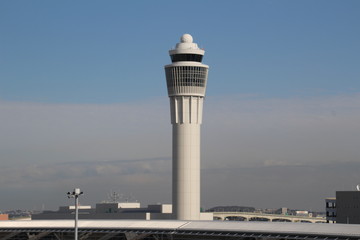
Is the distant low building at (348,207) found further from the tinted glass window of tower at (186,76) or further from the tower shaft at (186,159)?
the tinted glass window of tower at (186,76)

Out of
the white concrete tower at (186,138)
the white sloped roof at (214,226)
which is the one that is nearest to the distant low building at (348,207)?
the white concrete tower at (186,138)

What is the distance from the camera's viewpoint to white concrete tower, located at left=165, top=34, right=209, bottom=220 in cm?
16675

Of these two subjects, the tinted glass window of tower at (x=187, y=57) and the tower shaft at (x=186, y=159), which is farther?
the tinted glass window of tower at (x=187, y=57)

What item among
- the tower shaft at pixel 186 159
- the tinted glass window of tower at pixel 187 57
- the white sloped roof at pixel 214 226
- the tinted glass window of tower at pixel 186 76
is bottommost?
the white sloped roof at pixel 214 226

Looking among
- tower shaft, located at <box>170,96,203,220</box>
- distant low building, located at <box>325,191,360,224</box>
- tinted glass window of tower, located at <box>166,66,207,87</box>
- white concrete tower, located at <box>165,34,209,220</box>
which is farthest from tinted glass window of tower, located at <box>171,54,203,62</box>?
distant low building, located at <box>325,191,360,224</box>

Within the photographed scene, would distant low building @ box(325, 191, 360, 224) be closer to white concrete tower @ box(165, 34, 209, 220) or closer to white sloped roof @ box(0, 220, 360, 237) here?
white concrete tower @ box(165, 34, 209, 220)

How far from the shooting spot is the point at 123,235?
127688 millimetres

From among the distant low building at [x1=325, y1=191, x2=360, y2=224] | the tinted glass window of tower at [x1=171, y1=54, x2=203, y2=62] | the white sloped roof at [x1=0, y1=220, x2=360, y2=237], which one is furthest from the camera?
the distant low building at [x1=325, y1=191, x2=360, y2=224]

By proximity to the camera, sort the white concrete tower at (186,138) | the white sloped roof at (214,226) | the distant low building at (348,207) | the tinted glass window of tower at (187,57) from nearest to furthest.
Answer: the white sloped roof at (214,226) < the white concrete tower at (186,138) < the tinted glass window of tower at (187,57) < the distant low building at (348,207)

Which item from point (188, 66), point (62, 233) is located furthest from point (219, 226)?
point (188, 66)

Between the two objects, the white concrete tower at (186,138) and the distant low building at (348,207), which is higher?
the white concrete tower at (186,138)

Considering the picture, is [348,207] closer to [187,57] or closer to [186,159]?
[186,159]

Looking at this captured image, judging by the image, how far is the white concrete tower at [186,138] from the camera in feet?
547

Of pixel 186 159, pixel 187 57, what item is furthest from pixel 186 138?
pixel 187 57
